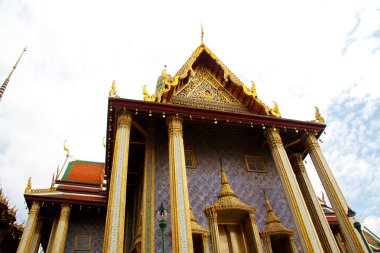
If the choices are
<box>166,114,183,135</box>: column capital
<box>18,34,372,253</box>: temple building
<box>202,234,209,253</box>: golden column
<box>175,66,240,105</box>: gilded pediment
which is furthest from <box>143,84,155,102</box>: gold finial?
<box>202,234,209,253</box>: golden column

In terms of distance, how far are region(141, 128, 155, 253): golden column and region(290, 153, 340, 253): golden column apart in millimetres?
5359

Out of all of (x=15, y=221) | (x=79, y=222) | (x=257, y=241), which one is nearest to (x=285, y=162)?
(x=257, y=241)

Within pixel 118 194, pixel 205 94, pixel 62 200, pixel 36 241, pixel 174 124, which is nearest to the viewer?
pixel 118 194

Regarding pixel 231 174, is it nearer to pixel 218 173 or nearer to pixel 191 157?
pixel 218 173

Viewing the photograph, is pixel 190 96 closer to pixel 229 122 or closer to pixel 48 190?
pixel 229 122

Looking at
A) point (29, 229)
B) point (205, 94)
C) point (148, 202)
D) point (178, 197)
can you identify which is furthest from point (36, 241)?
point (205, 94)

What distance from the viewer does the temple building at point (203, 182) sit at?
307 inches

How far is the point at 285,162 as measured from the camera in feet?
30.2

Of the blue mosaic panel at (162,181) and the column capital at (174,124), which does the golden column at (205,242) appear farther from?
the column capital at (174,124)

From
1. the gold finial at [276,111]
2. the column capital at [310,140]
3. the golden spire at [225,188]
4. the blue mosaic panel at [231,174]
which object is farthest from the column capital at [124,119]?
the column capital at [310,140]

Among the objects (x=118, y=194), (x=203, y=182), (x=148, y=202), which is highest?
(x=203, y=182)

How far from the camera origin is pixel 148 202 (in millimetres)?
8555

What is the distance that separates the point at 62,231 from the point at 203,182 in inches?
254

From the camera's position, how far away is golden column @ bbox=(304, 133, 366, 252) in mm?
8109
